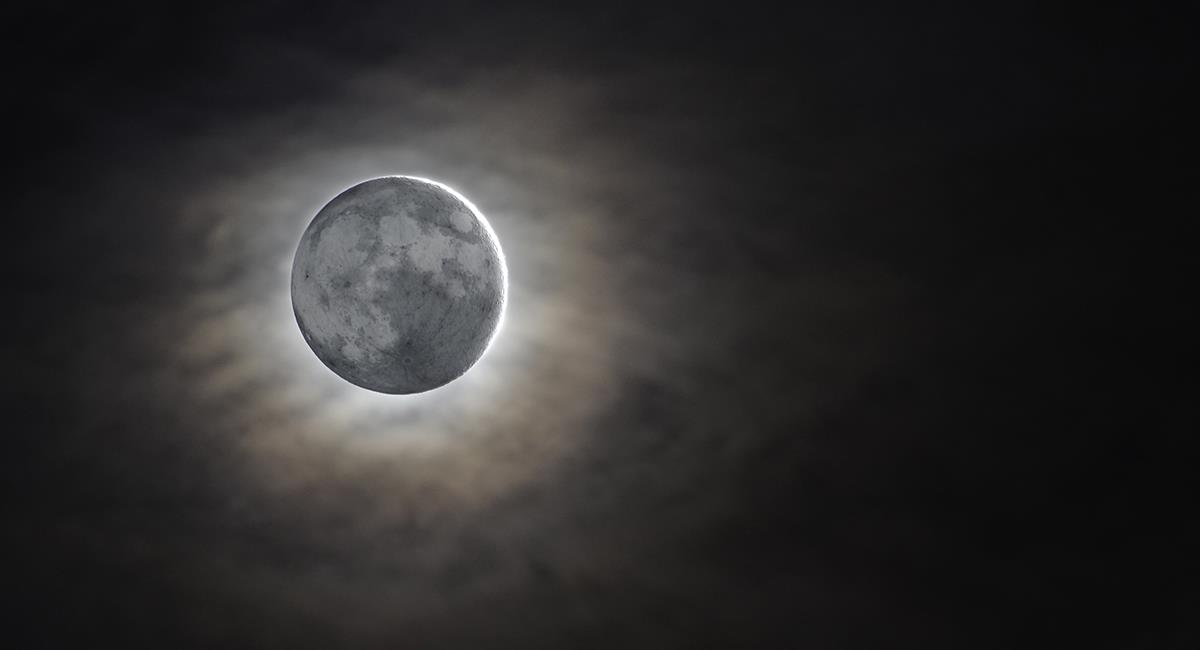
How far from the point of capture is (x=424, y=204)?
5.84 metres

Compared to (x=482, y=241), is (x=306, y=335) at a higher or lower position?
lower

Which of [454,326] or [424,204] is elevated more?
[424,204]

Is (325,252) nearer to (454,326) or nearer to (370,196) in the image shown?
(370,196)

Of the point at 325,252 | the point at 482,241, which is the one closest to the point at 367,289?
the point at 325,252

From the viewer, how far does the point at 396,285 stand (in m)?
5.60

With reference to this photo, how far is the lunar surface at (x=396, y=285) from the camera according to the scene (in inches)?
221

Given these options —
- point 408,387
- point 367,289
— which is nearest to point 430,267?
point 367,289

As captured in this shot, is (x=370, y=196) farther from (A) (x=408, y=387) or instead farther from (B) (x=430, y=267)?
(A) (x=408, y=387)

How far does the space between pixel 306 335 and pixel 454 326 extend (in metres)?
0.89

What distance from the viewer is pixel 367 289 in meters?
5.60

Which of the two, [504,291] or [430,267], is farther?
[504,291]

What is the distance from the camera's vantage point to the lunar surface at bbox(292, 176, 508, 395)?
5.62 metres

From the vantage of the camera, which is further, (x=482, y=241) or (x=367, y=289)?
(x=482, y=241)

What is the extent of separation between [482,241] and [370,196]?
0.69 metres
